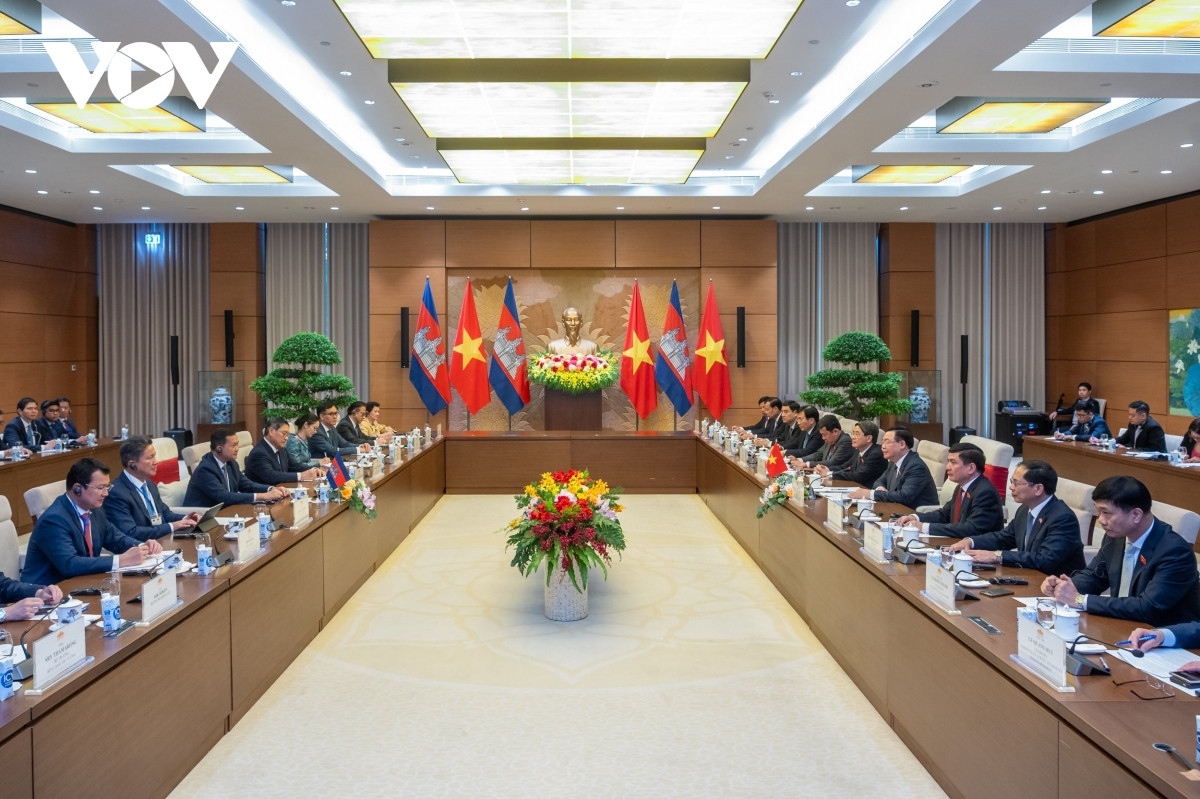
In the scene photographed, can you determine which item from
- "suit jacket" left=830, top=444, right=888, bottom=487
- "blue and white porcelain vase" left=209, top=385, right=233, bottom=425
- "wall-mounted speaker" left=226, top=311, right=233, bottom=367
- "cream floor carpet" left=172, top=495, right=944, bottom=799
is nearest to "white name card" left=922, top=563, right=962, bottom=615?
"cream floor carpet" left=172, top=495, right=944, bottom=799

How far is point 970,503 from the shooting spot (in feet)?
14.7

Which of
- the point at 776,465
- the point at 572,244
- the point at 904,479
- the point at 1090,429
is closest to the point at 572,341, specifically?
the point at 572,244

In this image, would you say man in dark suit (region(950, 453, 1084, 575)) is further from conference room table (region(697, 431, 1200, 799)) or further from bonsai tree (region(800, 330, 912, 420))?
bonsai tree (region(800, 330, 912, 420))

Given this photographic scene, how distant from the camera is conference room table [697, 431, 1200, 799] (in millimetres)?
2088

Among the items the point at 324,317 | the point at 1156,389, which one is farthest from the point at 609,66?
the point at 1156,389

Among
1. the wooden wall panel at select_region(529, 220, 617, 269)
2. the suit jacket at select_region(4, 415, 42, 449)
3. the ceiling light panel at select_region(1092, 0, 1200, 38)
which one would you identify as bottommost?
the suit jacket at select_region(4, 415, 42, 449)

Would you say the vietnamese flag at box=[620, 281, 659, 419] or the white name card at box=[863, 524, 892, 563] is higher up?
the vietnamese flag at box=[620, 281, 659, 419]

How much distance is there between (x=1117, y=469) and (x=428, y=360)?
780 cm

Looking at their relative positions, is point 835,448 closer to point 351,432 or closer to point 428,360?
point 351,432

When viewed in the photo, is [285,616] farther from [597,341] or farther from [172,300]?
[172,300]

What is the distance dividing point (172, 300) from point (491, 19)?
9.33m

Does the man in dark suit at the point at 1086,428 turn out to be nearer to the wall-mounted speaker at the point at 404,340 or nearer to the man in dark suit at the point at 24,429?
the wall-mounted speaker at the point at 404,340

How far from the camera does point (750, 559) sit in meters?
6.73

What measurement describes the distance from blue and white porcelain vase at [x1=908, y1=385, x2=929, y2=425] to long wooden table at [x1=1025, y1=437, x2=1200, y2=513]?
226cm
